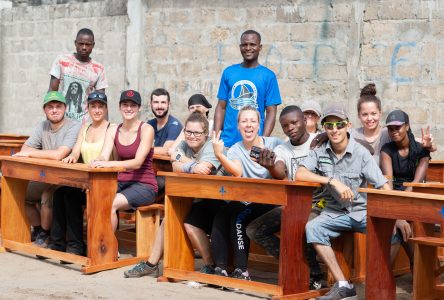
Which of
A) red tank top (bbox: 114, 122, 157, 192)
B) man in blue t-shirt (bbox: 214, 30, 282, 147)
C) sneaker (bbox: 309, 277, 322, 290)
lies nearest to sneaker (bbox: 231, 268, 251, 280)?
sneaker (bbox: 309, 277, 322, 290)

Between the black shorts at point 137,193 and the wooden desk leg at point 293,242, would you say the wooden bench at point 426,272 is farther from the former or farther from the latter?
the black shorts at point 137,193

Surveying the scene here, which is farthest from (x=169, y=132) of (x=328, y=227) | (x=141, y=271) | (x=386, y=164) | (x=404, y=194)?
(x=404, y=194)

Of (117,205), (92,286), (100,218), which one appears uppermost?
(117,205)

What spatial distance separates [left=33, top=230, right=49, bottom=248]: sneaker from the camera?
964cm

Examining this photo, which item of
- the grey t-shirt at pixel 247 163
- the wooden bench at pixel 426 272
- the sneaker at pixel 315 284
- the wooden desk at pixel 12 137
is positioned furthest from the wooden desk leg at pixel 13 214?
the wooden bench at pixel 426 272

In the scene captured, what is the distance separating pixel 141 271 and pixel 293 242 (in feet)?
5.44

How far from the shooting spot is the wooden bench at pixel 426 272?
7254mm

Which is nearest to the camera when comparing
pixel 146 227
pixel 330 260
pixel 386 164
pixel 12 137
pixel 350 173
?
pixel 330 260

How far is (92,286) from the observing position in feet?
27.0

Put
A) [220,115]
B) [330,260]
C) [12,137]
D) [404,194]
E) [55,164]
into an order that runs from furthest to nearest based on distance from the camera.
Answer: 1. [12,137]
2. [220,115]
3. [55,164]
4. [330,260]
5. [404,194]

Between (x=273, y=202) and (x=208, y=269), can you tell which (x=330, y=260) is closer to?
(x=273, y=202)

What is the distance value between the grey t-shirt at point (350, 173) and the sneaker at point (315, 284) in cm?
60

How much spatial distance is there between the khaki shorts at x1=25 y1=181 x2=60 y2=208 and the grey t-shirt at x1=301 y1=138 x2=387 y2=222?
302 centimetres

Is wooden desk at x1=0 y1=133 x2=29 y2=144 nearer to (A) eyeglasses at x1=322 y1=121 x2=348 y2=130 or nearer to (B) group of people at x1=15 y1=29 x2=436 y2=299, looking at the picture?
(B) group of people at x1=15 y1=29 x2=436 y2=299
